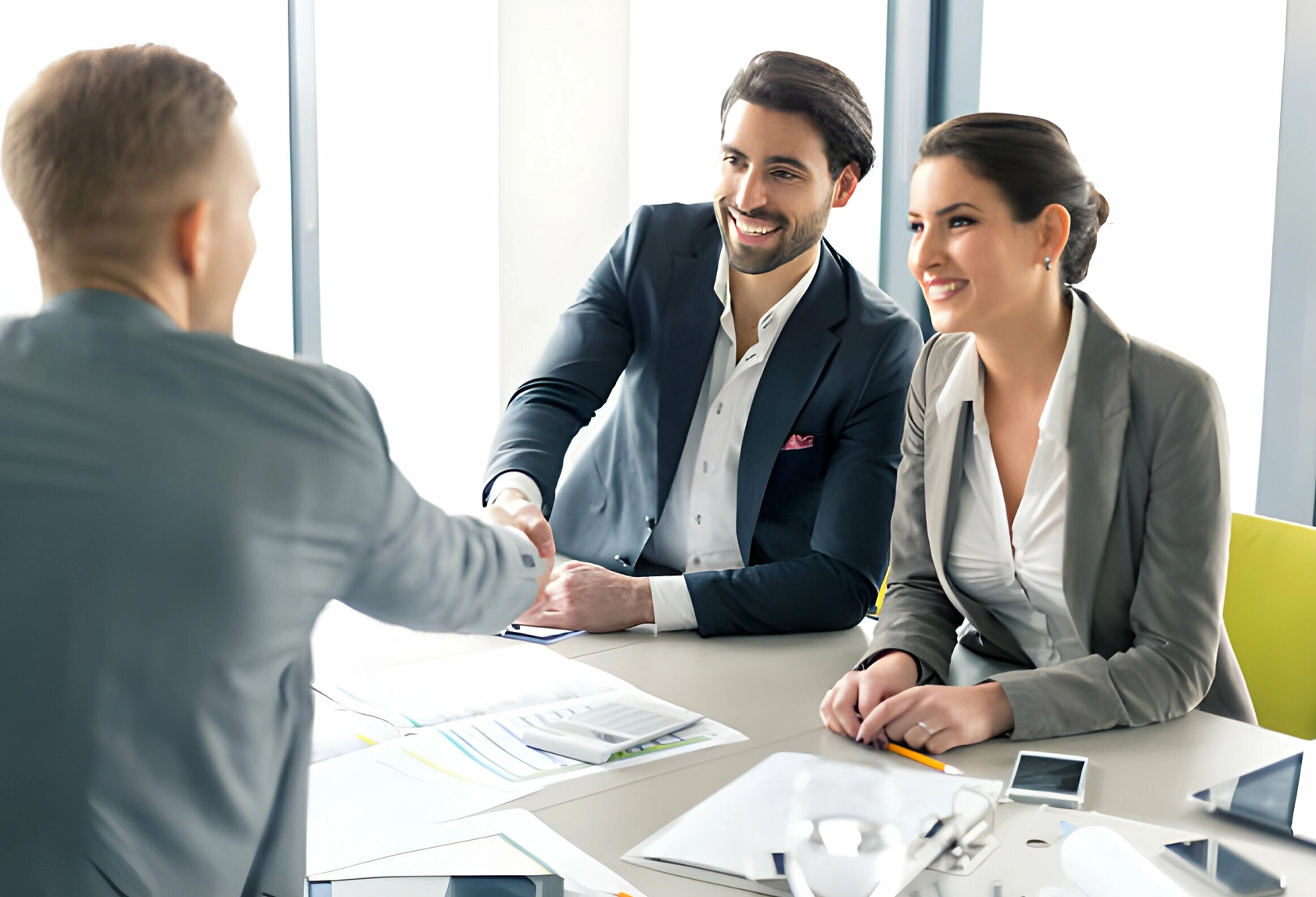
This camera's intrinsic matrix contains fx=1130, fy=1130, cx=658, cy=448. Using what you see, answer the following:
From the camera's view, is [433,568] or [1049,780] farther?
[1049,780]

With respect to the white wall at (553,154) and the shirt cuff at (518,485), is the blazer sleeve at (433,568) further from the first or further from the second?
the white wall at (553,154)

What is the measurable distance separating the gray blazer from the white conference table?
0.20ft

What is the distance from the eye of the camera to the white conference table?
127 cm

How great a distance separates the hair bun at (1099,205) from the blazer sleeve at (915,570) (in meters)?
0.33

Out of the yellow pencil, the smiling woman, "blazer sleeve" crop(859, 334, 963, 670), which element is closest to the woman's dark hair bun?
the smiling woman

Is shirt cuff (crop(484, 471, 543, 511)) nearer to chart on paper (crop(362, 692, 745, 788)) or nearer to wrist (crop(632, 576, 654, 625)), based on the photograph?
wrist (crop(632, 576, 654, 625))

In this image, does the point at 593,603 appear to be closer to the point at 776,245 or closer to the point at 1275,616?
the point at 776,245

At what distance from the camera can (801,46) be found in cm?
416

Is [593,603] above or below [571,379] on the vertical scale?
below

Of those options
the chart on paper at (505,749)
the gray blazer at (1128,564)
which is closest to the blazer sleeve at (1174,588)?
the gray blazer at (1128,564)

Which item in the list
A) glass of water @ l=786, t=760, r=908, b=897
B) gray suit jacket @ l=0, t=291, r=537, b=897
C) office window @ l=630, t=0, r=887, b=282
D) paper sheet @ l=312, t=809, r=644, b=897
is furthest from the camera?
office window @ l=630, t=0, r=887, b=282

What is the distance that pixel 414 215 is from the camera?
3.88m

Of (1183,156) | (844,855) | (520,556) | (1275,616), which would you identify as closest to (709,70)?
(1183,156)

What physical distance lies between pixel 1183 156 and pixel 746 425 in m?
1.62
